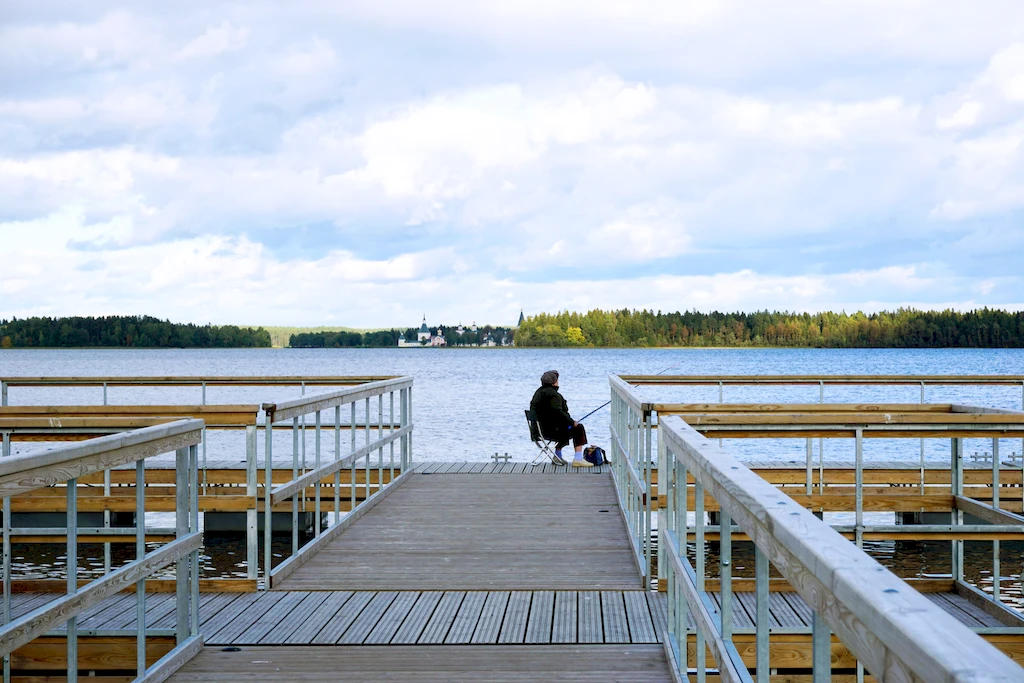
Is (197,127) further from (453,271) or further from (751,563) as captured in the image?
(751,563)

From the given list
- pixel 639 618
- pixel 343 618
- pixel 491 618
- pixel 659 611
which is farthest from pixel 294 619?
pixel 659 611

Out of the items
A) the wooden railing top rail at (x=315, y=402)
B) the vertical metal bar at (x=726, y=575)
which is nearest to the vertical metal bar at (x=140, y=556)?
the wooden railing top rail at (x=315, y=402)

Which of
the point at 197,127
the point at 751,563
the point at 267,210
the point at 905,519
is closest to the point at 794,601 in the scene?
the point at 751,563

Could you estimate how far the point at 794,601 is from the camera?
5277mm

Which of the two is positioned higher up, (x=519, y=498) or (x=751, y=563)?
(x=519, y=498)

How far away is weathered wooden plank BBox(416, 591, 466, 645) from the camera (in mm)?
4273

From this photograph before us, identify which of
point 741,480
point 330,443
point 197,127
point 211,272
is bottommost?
point 330,443

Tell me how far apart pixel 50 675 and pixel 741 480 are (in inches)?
146

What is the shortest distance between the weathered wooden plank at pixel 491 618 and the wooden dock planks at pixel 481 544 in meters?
0.19

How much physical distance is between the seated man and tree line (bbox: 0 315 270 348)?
8953 cm

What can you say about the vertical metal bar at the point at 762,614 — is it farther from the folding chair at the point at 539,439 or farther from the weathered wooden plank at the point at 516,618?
the folding chair at the point at 539,439

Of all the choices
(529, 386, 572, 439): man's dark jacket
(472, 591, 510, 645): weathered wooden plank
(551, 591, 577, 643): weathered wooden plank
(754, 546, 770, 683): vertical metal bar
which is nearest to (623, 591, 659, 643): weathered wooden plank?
(551, 591, 577, 643): weathered wooden plank

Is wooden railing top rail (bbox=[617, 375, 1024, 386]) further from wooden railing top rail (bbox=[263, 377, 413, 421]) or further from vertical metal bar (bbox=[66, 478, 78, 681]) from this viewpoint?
vertical metal bar (bbox=[66, 478, 78, 681])

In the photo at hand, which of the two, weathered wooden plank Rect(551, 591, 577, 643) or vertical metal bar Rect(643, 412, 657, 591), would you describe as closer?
weathered wooden plank Rect(551, 591, 577, 643)
